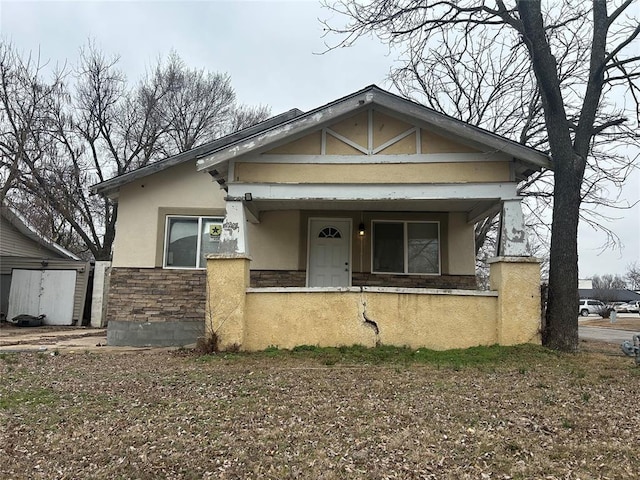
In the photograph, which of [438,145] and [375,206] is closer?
[438,145]

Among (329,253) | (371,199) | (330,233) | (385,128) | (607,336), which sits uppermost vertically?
(385,128)

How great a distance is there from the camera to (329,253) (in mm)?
9906

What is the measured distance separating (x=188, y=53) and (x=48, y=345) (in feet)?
69.7

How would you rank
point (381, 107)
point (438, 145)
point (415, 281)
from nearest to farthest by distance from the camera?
point (438, 145)
point (381, 107)
point (415, 281)

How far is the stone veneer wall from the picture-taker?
9.59 metres

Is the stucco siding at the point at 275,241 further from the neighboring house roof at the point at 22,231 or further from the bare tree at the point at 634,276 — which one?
the bare tree at the point at 634,276

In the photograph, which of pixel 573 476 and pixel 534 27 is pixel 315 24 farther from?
pixel 573 476

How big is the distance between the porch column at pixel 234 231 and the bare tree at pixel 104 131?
12233 mm

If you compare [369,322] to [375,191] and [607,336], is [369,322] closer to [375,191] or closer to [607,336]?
[375,191]

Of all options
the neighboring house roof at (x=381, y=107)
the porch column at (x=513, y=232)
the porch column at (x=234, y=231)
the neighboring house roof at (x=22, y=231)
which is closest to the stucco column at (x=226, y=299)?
the porch column at (x=234, y=231)

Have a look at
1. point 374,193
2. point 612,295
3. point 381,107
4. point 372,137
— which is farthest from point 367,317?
point 612,295

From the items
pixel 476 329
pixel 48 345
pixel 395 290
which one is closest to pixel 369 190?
pixel 395 290

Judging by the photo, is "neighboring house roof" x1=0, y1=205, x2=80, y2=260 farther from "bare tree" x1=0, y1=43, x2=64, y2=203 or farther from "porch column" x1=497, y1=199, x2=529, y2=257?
"porch column" x1=497, y1=199, x2=529, y2=257

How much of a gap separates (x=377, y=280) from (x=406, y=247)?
1.00m
